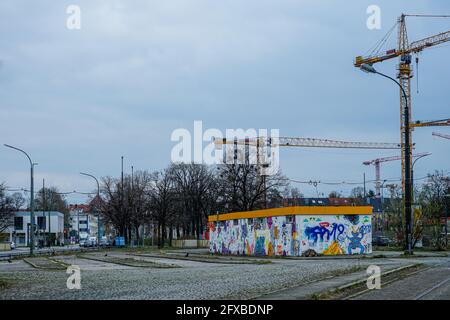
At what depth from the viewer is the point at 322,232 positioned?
153 feet

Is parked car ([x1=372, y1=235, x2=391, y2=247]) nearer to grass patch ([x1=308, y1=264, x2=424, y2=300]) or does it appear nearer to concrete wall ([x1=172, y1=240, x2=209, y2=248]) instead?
concrete wall ([x1=172, y1=240, x2=209, y2=248])

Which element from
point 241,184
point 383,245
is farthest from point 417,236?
point 241,184

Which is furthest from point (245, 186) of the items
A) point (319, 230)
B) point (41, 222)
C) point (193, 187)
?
point (41, 222)

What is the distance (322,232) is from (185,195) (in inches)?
2011

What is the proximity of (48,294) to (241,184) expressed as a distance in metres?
63.0

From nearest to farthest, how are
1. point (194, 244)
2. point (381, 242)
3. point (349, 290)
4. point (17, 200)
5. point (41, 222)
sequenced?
point (349, 290) < point (381, 242) < point (194, 244) < point (41, 222) < point (17, 200)

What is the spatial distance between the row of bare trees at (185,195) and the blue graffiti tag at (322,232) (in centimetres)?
3227

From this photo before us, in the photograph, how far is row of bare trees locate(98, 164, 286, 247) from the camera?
79.8 metres

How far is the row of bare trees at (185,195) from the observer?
79812 millimetres

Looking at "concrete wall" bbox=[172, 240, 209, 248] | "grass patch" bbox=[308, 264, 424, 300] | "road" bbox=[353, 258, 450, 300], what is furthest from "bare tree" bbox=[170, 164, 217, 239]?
"road" bbox=[353, 258, 450, 300]

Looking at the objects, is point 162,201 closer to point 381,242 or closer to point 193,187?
point 193,187

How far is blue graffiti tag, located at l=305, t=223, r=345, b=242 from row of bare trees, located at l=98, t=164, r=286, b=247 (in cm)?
3227

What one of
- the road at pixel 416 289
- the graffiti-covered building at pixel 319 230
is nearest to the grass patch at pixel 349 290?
the road at pixel 416 289

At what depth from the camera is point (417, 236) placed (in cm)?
5450
